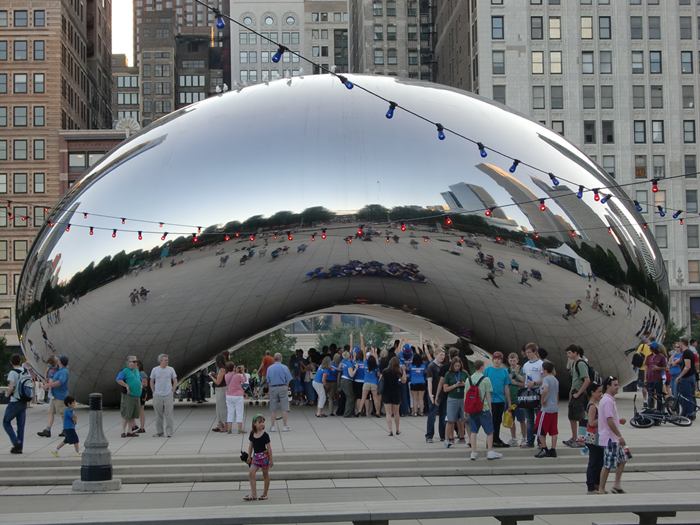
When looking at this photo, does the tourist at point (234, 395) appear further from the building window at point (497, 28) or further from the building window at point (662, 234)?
the building window at point (497, 28)

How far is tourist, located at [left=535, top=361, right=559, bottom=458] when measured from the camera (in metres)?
A: 14.1

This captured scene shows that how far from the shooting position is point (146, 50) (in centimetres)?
16375

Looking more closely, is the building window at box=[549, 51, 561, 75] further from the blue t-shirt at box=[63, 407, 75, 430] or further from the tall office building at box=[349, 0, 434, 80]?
the blue t-shirt at box=[63, 407, 75, 430]

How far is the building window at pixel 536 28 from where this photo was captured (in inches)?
2980

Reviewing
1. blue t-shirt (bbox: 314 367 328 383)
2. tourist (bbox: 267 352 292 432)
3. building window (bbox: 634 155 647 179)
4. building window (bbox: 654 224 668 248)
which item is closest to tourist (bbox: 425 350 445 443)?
tourist (bbox: 267 352 292 432)

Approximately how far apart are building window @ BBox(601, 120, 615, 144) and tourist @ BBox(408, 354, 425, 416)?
191 ft

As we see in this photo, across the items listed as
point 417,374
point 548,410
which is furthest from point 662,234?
point 548,410

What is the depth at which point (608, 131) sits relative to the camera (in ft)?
247

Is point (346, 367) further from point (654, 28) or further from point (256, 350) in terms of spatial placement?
point (654, 28)

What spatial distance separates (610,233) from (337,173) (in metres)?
5.59

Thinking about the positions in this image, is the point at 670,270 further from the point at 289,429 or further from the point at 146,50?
the point at 146,50

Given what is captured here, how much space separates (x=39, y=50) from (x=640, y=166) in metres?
48.5

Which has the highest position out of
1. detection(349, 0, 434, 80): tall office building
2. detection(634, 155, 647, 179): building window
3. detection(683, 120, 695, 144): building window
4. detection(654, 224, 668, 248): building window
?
detection(349, 0, 434, 80): tall office building

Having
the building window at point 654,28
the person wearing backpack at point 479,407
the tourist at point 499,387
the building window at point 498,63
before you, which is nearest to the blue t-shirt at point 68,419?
the person wearing backpack at point 479,407
